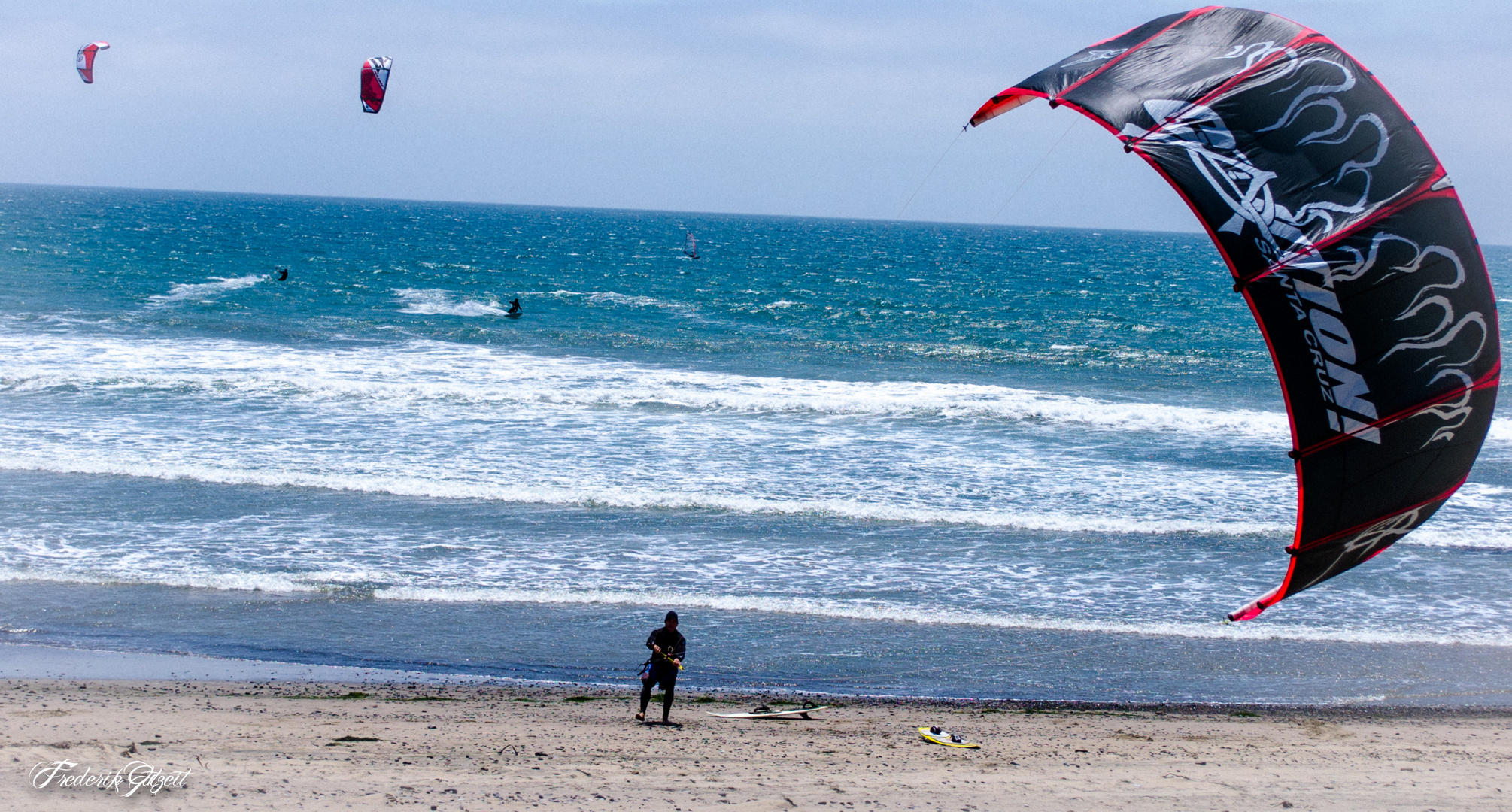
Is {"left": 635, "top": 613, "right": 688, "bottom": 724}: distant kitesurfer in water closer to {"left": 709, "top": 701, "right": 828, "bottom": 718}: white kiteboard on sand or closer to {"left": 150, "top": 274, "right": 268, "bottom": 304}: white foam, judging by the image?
{"left": 709, "top": 701, "right": 828, "bottom": 718}: white kiteboard on sand

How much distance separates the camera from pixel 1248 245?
5145 mm

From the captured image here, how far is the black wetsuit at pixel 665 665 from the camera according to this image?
837cm

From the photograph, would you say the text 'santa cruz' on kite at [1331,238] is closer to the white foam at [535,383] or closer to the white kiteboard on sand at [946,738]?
the white kiteboard on sand at [946,738]

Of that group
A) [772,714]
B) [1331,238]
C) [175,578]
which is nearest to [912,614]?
[772,714]

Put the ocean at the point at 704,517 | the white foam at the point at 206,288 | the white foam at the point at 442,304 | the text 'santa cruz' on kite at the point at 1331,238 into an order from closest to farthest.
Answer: the text 'santa cruz' on kite at the point at 1331,238
the ocean at the point at 704,517
the white foam at the point at 442,304
the white foam at the point at 206,288

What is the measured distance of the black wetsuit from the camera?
329 inches

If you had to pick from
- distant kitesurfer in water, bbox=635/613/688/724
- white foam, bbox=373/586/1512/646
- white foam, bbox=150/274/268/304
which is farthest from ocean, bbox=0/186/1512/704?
white foam, bbox=150/274/268/304

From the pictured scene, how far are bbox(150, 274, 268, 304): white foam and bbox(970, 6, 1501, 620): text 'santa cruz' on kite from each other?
40.4m

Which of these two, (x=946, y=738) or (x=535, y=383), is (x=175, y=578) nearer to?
(x=946, y=738)

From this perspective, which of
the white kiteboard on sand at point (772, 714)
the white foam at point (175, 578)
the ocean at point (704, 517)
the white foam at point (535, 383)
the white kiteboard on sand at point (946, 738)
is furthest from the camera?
the white foam at point (535, 383)

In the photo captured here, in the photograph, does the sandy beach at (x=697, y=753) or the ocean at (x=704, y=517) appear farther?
the ocean at (x=704, y=517)

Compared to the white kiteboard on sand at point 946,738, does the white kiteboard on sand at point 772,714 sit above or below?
below

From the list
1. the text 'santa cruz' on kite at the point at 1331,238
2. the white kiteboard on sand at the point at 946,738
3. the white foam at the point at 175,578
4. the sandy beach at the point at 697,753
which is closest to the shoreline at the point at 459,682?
the sandy beach at the point at 697,753

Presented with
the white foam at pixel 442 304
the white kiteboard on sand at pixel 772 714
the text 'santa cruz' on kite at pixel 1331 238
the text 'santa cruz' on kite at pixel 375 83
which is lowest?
the white kiteboard on sand at pixel 772 714
